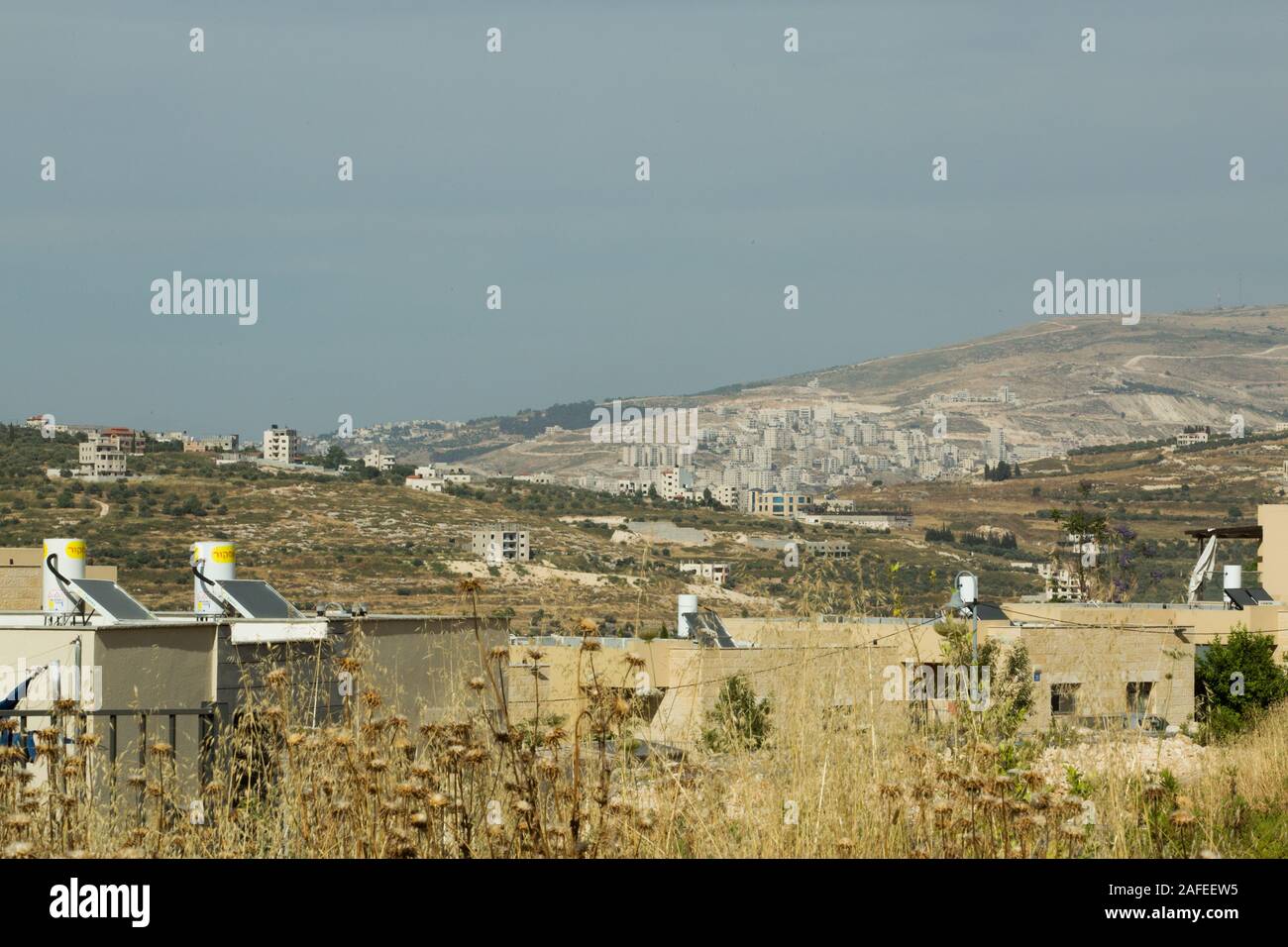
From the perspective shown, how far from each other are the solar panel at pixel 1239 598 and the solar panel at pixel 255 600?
24.4m

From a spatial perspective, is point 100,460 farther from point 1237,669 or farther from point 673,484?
point 673,484

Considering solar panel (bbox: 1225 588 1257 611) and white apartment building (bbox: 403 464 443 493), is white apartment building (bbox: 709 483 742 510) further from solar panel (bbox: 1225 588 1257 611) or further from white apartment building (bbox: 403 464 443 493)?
solar panel (bbox: 1225 588 1257 611)

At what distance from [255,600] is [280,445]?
86.5m

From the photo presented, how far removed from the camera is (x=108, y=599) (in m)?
14.9

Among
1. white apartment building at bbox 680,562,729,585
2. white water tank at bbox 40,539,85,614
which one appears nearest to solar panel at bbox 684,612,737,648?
white water tank at bbox 40,539,85,614

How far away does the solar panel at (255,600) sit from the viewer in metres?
16.7

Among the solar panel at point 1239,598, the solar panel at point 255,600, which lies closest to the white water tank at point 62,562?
the solar panel at point 255,600

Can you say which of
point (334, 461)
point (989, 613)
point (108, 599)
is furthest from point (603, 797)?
point (334, 461)

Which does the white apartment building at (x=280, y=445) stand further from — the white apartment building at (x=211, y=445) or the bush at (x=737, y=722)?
the bush at (x=737, y=722)

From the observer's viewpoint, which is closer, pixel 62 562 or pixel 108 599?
pixel 108 599

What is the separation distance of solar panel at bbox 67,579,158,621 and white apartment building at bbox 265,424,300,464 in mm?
78508
